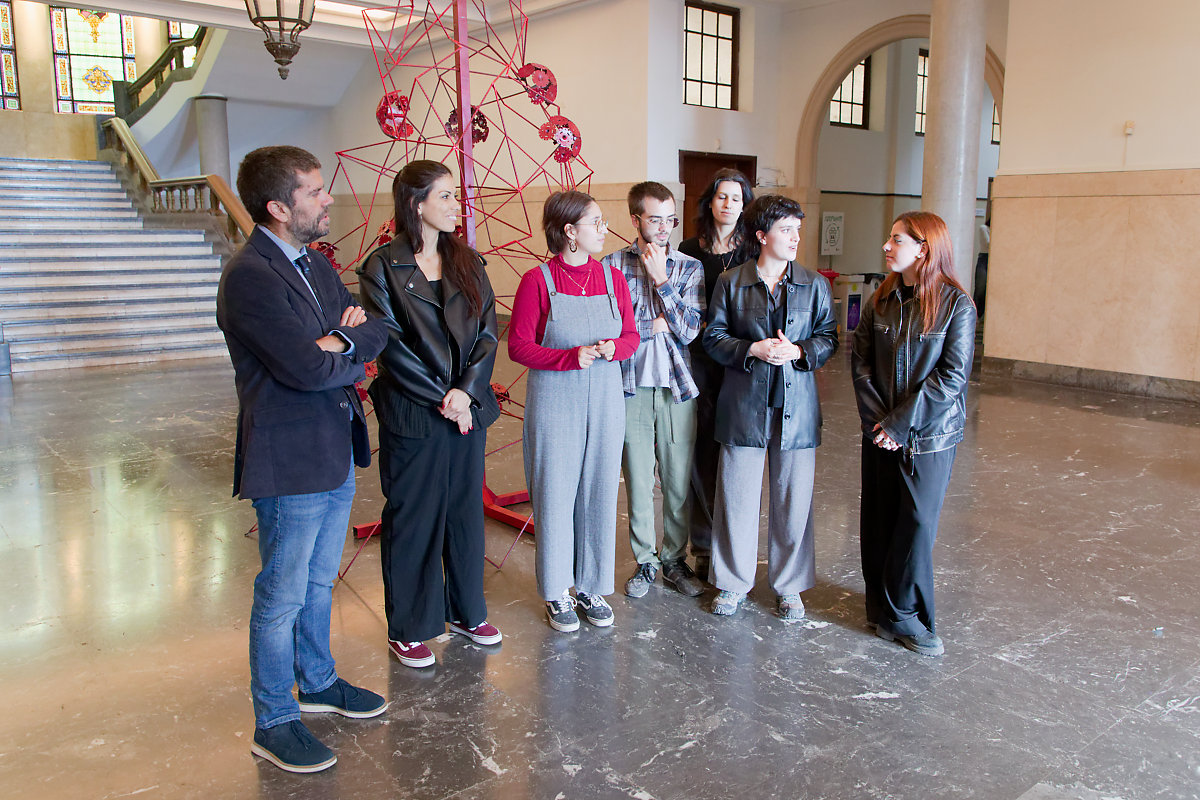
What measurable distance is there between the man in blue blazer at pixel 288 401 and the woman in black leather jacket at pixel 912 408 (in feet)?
5.46

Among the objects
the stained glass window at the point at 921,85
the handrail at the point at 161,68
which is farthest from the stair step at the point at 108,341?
the stained glass window at the point at 921,85

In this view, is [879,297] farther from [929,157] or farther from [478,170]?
[478,170]

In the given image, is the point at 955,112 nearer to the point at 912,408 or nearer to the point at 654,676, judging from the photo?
the point at 912,408

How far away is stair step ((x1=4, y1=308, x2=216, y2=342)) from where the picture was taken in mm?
9597

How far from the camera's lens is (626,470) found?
351 cm

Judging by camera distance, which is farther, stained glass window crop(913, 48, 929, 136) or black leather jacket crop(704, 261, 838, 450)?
stained glass window crop(913, 48, 929, 136)

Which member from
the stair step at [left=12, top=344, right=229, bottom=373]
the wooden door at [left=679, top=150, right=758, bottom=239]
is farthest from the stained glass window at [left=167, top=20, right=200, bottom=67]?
the wooden door at [left=679, top=150, right=758, bottom=239]

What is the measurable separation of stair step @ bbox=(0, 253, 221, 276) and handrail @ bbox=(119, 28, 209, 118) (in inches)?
161

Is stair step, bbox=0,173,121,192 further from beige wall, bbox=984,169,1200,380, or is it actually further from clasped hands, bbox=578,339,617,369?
clasped hands, bbox=578,339,617,369

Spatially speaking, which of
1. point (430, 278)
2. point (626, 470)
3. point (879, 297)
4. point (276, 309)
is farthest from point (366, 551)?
point (879, 297)

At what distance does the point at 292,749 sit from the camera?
2.45m

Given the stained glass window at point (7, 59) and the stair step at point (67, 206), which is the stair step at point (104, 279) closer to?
the stair step at point (67, 206)

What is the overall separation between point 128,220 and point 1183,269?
40.4ft

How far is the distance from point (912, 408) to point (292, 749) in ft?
6.85
